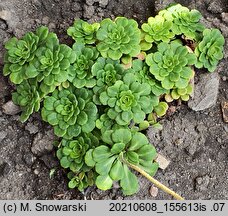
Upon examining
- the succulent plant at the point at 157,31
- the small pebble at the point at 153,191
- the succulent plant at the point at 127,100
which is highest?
the succulent plant at the point at 157,31

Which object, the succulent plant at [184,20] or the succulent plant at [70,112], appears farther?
the succulent plant at [184,20]

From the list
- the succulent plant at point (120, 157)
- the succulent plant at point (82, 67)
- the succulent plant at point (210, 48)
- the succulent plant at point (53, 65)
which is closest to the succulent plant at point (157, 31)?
the succulent plant at point (210, 48)

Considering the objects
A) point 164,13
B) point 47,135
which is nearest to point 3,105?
point 47,135

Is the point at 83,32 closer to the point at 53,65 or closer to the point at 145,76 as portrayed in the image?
the point at 53,65

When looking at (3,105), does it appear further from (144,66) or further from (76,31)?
(144,66)

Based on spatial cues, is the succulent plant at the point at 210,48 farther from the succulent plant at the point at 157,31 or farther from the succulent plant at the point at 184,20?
the succulent plant at the point at 157,31

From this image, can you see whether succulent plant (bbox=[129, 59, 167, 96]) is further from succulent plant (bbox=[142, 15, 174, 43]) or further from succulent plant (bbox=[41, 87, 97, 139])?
succulent plant (bbox=[41, 87, 97, 139])
